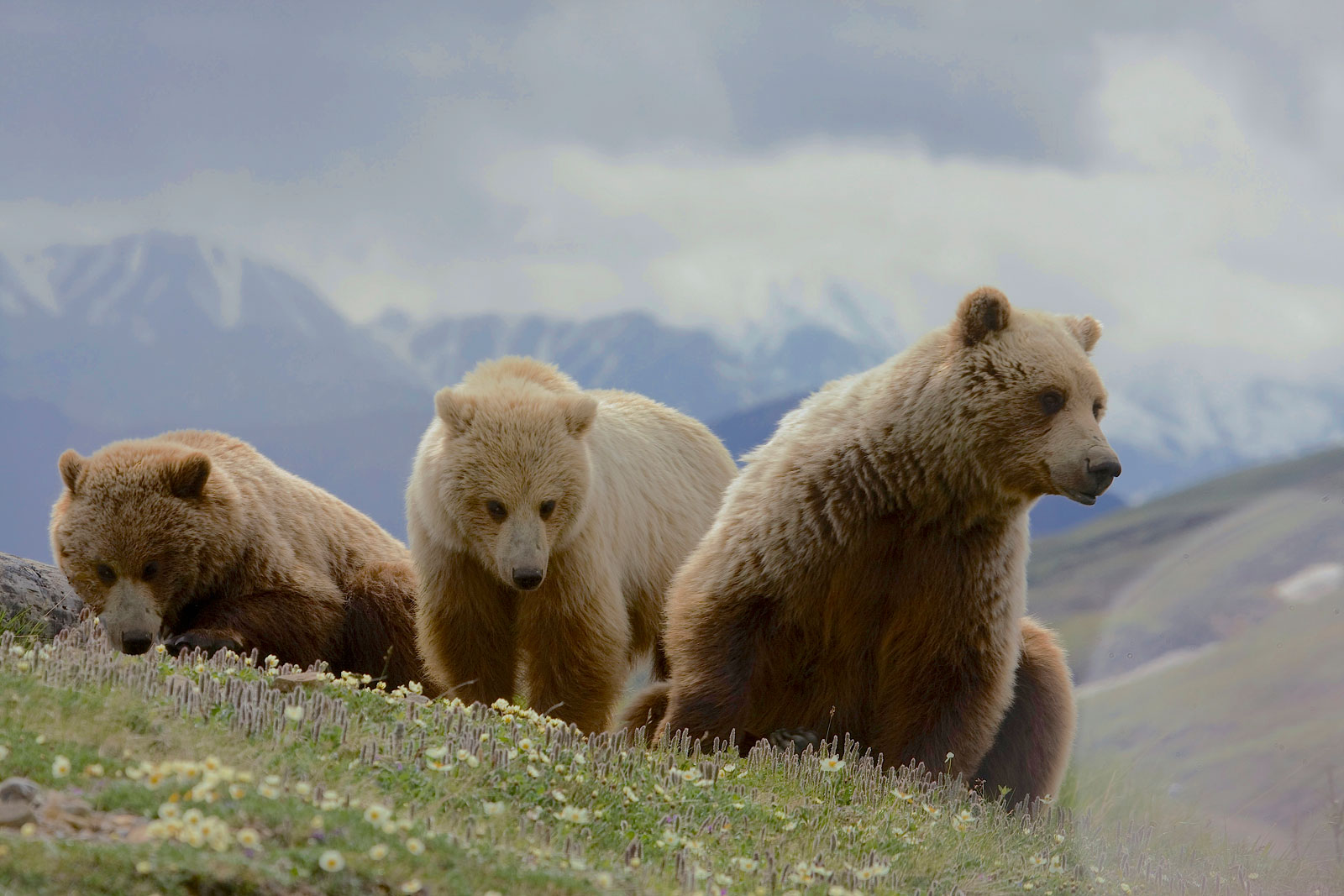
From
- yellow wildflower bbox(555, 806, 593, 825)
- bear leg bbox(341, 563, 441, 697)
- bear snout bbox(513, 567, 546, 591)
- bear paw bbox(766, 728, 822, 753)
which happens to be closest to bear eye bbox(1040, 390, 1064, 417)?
bear paw bbox(766, 728, 822, 753)

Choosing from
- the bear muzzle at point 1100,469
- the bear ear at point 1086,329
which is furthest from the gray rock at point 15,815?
the bear ear at point 1086,329

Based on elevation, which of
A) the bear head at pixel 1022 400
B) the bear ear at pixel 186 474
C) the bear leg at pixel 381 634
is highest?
the bear head at pixel 1022 400

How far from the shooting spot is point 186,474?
812cm

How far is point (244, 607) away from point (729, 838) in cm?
427

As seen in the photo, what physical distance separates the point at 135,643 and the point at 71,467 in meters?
1.26

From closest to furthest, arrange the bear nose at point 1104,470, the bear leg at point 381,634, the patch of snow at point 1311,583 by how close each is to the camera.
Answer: the patch of snow at point 1311,583
the bear nose at point 1104,470
the bear leg at point 381,634

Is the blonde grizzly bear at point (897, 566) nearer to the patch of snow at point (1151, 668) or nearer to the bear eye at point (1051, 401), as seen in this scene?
the bear eye at point (1051, 401)

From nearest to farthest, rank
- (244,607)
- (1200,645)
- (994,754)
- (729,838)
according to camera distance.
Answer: (729,838), (1200,645), (994,754), (244,607)

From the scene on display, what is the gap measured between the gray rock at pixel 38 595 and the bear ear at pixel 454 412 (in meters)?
2.95

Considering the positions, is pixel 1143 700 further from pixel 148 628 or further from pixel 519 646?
pixel 148 628

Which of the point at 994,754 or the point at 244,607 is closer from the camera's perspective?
the point at 994,754

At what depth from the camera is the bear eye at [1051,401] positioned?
21.6 ft

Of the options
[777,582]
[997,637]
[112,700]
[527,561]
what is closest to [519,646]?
[527,561]

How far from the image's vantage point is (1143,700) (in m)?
6.00
